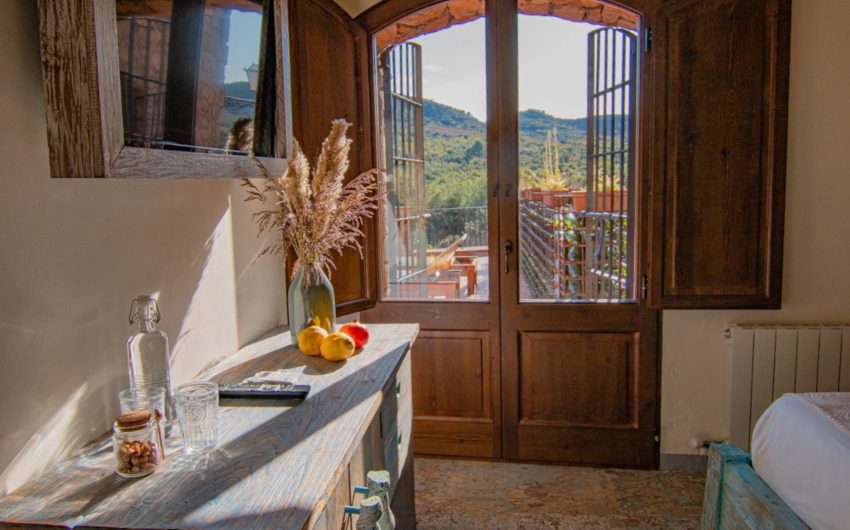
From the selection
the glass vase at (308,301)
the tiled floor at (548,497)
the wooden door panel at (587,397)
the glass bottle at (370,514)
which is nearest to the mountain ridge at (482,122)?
the wooden door panel at (587,397)

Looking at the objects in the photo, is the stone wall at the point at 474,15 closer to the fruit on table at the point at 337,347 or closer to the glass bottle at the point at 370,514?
the fruit on table at the point at 337,347

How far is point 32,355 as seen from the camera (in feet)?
4.04

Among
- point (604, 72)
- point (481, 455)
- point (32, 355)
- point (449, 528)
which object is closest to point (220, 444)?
point (32, 355)

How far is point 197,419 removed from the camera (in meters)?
1.30

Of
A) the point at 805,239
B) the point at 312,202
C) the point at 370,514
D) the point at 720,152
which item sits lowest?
the point at 370,514

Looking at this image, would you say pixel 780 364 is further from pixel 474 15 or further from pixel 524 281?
pixel 474 15

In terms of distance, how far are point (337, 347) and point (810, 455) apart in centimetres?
139

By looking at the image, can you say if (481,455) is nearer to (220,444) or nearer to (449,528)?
(449,528)

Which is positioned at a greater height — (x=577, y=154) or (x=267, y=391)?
(x=577, y=154)

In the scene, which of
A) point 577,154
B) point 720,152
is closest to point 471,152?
→ point 577,154

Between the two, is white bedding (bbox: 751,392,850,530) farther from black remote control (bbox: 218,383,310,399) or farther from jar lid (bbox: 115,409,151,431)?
jar lid (bbox: 115,409,151,431)

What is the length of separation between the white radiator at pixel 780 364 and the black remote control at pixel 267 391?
215 cm

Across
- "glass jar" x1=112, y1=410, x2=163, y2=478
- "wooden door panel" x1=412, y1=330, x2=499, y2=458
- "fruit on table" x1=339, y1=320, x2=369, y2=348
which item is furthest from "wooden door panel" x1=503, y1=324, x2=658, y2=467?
"glass jar" x1=112, y1=410, x2=163, y2=478

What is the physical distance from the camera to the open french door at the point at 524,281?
3051 millimetres
